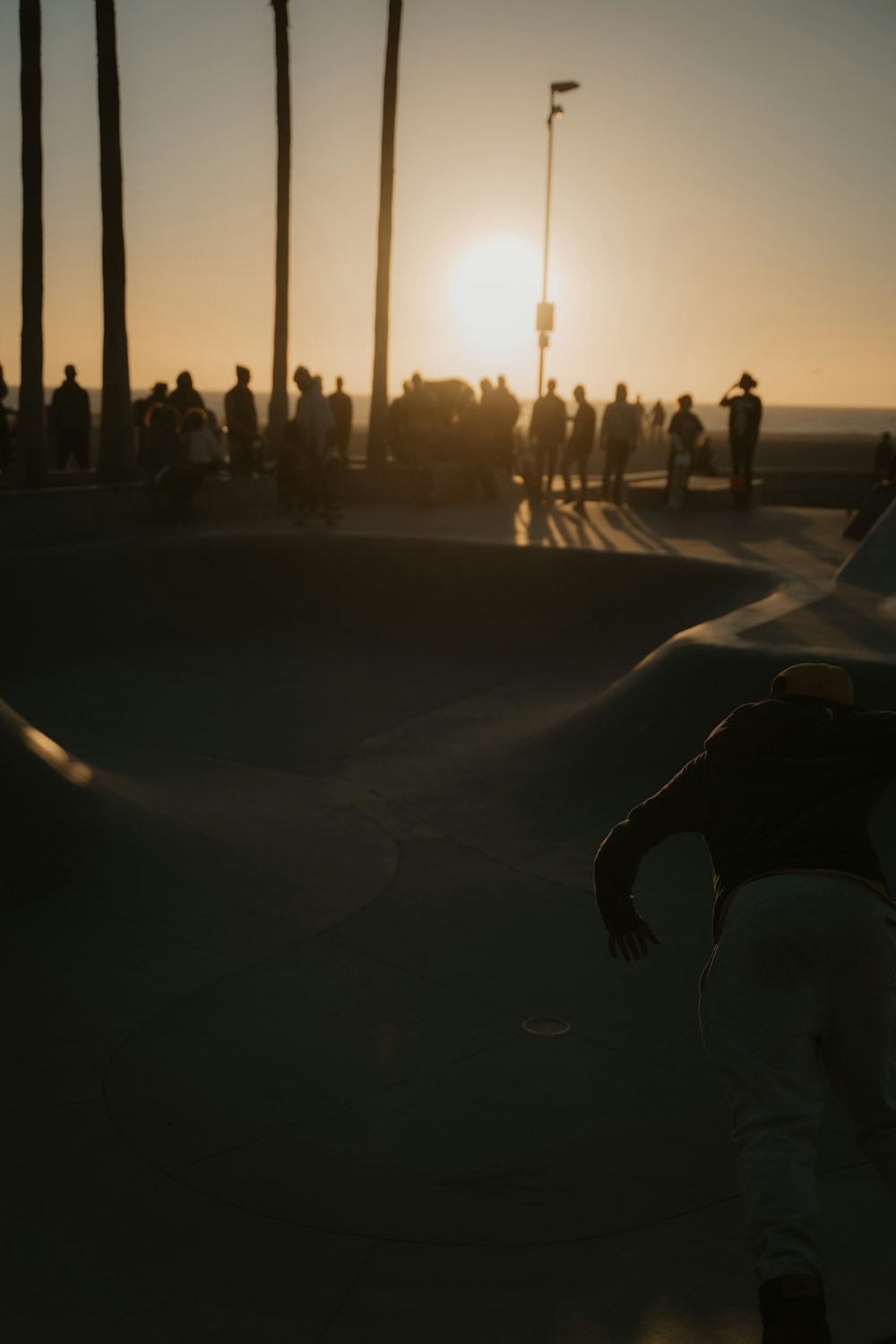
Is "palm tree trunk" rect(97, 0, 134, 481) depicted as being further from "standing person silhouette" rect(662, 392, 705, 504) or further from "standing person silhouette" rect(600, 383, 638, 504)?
"standing person silhouette" rect(662, 392, 705, 504)

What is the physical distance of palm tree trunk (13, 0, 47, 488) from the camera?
16.0 metres

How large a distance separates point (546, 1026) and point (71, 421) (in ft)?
51.5

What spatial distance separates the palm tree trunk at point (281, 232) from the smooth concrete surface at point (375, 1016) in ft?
41.6

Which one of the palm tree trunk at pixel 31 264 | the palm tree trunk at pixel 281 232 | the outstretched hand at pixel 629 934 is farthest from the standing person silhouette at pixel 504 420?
the outstretched hand at pixel 629 934

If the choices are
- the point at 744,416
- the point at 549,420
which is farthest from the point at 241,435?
the point at 744,416

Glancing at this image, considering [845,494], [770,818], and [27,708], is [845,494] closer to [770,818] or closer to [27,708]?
[27,708]

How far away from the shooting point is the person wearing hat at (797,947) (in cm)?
282

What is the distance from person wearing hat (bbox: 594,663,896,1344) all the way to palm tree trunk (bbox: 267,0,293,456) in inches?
800

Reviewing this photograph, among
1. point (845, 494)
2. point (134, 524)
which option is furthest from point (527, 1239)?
point (845, 494)

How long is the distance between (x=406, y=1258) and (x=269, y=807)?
440 cm

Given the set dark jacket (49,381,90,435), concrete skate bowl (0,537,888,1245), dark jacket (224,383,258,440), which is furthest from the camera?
dark jacket (224,383,258,440)

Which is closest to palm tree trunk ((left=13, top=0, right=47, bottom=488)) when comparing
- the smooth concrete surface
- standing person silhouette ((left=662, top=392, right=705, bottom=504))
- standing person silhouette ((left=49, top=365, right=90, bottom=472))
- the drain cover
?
standing person silhouette ((left=49, top=365, right=90, bottom=472))

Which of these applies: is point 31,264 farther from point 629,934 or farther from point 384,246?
point 629,934

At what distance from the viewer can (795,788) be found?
308 cm
